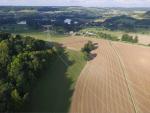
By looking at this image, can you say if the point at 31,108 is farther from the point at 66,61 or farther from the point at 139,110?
the point at 66,61

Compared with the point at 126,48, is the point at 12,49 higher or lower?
higher

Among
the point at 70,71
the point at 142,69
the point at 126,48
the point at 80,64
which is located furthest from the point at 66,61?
the point at 126,48

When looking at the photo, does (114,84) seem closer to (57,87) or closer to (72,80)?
(72,80)

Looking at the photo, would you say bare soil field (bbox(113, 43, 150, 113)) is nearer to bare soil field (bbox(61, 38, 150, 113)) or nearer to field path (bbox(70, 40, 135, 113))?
bare soil field (bbox(61, 38, 150, 113))

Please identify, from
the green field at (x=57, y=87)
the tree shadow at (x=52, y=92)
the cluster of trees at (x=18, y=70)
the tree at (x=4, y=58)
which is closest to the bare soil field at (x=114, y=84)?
the green field at (x=57, y=87)

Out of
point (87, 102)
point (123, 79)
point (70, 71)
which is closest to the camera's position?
point (87, 102)
